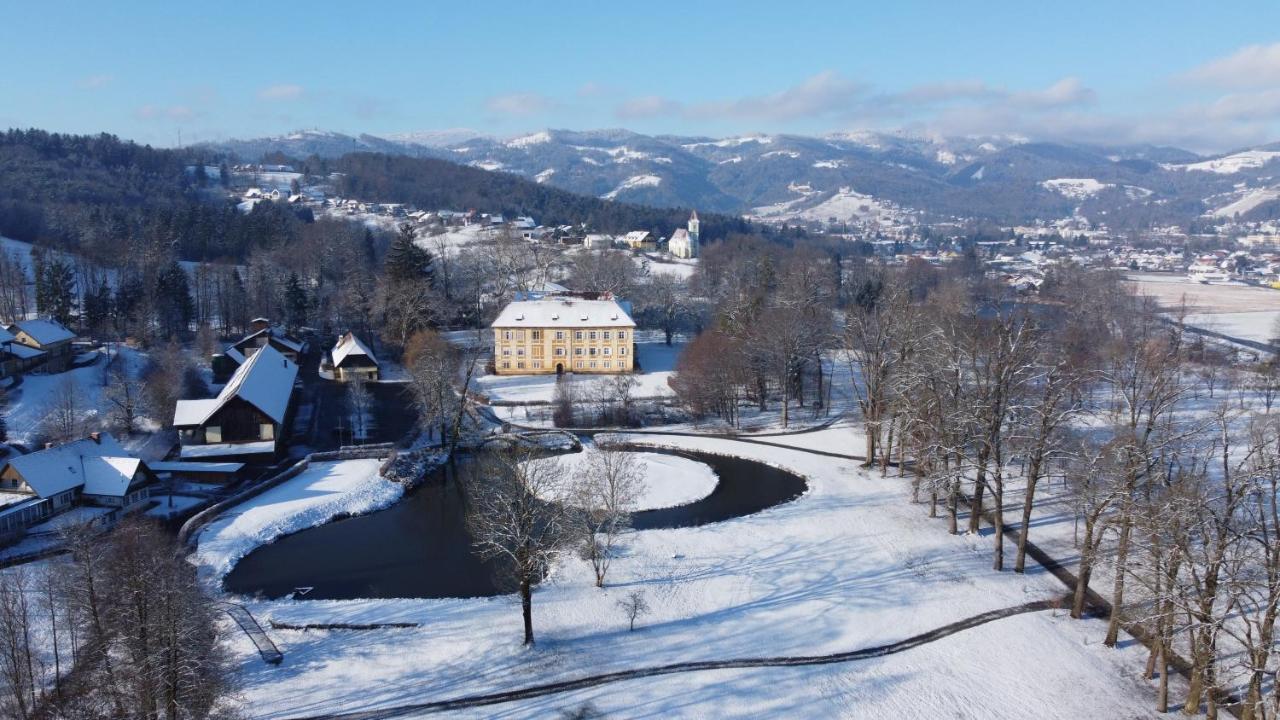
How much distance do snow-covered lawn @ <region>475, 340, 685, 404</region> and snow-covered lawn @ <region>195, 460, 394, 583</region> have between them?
486 inches

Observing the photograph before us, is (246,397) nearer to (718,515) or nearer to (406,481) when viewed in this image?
(406,481)

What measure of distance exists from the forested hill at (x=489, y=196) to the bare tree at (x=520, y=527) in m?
90.5

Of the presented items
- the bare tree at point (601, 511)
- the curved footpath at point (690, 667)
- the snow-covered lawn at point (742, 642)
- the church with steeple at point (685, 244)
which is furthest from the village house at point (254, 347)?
the church with steeple at point (685, 244)

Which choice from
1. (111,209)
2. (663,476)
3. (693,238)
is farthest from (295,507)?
(693,238)

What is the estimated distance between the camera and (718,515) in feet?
90.5

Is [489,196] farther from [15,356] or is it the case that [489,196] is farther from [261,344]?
[15,356]

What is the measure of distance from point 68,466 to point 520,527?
1685 cm

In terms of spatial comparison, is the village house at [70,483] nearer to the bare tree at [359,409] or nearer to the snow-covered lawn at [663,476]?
the bare tree at [359,409]

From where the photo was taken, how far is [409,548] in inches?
971

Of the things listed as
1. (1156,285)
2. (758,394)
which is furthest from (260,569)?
(1156,285)

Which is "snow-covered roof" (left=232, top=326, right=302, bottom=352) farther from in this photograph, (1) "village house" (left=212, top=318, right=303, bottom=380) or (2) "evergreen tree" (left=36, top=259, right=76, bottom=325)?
(2) "evergreen tree" (left=36, top=259, right=76, bottom=325)

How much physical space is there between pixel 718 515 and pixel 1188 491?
14.6m

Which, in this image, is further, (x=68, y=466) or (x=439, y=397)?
(x=439, y=397)

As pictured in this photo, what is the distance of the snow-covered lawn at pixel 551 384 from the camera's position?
141 feet
